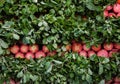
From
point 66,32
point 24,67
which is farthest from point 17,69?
point 66,32

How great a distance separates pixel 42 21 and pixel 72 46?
0.37 metres

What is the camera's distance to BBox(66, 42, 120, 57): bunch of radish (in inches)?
130

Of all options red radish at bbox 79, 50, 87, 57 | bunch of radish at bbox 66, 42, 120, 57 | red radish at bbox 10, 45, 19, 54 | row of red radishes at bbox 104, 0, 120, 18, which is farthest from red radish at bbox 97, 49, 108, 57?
red radish at bbox 10, 45, 19, 54

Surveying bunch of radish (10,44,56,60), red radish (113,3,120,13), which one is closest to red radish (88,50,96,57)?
bunch of radish (10,44,56,60)

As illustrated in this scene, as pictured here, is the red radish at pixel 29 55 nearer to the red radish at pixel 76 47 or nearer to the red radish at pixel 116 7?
the red radish at pixel 76 47

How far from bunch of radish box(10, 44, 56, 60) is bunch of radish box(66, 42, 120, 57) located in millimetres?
189

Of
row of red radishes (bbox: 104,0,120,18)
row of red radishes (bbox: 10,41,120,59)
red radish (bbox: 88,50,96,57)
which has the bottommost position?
red radish (bbox: 88,50,96,57)

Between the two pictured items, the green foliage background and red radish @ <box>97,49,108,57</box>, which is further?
red radish @ <box>97,49,108,57</box>

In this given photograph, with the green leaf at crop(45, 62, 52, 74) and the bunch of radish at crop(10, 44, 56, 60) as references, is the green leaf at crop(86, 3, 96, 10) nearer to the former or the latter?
the bunch of radish at crop(10, 44, 56, 60)

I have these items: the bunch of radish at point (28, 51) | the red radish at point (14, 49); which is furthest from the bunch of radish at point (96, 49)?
the red radish at point (14, 49)

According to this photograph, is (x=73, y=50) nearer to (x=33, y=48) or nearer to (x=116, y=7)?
(x=33, y=48)

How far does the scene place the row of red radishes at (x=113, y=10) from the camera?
3322 mm

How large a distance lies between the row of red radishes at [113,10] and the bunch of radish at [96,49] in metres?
0.26

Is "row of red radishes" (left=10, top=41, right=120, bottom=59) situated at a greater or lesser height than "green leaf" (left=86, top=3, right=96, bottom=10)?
lesser
